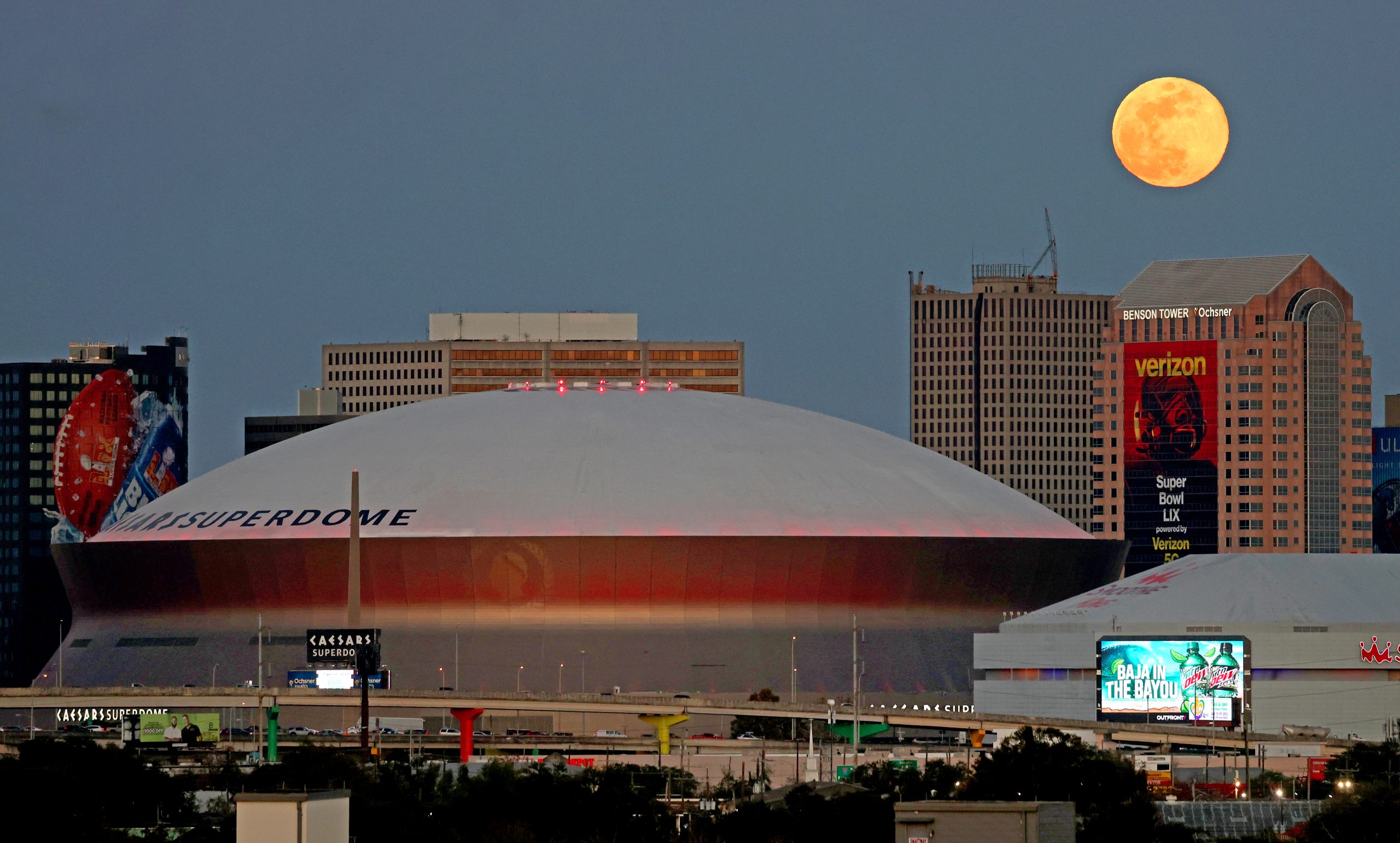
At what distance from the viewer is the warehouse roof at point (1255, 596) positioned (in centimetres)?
11731

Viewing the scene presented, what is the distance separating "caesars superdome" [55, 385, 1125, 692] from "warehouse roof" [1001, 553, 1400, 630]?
1119 centimetres

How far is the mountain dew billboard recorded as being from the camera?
115m

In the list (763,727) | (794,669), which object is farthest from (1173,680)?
(794,669)

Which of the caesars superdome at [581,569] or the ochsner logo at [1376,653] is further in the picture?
the caesars superdome at [581,569]

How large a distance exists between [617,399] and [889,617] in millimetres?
23273

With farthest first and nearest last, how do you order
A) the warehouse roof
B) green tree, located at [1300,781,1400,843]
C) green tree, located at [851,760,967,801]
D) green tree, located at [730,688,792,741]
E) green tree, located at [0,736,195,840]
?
green tree, located at [730,688,792,741]
the warehouse roof
green tree, located at [851,760,967,801]
green tree, located at [0,736,195,840]
green tree, located at [1300,781,1400,843]

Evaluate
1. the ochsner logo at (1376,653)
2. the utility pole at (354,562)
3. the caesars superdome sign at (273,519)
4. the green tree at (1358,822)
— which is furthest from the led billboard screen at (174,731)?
the green tree at (1358,822)

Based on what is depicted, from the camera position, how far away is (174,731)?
115438 mm

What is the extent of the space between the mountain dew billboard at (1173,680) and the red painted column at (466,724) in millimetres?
26146

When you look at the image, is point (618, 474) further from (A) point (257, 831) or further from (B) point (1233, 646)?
(A) point (257, 831)

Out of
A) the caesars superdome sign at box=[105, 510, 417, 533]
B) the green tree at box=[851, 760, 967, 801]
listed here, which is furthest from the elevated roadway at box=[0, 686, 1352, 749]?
the green tree at box=[851, 760, 967, 801]

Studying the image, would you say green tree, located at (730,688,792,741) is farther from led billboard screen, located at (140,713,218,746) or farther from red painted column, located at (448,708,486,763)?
led billboard screen, located at (140,713,218,746)

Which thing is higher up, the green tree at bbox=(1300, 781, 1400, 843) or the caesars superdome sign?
the caesars superdome sign

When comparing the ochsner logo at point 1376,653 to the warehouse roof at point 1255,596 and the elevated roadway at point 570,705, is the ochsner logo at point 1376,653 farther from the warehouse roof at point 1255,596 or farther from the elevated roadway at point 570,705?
the elevated roadway at point 570,705
